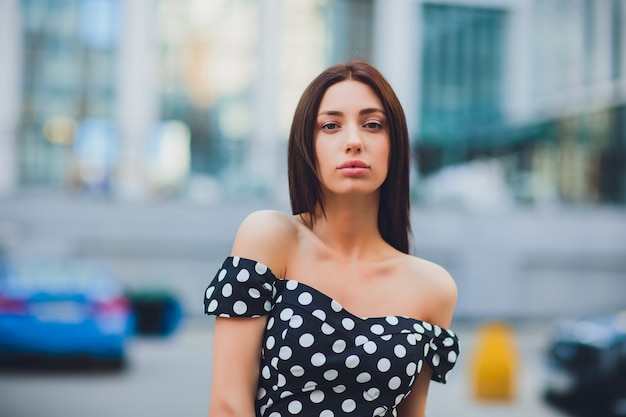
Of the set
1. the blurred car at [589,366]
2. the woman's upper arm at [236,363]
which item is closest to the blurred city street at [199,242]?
the blurred car at [589,366]

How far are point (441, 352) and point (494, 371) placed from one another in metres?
8.78

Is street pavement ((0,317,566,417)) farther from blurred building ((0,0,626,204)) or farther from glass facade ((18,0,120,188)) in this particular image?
glass facade ((18,0,120,188))

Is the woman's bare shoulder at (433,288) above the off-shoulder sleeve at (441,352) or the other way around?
above

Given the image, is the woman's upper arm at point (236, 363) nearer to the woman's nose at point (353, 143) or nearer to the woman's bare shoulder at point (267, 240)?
the woman's bare shoulder at point (267, 240)

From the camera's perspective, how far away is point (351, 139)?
205cm

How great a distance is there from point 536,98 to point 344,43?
24.1 ft

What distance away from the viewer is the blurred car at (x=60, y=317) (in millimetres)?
10984

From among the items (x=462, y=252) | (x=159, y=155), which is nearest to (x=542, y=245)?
(x=462, y=252)

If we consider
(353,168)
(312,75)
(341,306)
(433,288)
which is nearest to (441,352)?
(433,288)

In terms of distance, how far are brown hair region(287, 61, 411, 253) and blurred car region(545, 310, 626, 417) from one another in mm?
7454

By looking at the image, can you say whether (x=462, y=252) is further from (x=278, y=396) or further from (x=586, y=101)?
(x=278, y=396)

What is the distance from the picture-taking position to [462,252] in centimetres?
2005

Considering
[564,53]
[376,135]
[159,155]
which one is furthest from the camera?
[564,53]

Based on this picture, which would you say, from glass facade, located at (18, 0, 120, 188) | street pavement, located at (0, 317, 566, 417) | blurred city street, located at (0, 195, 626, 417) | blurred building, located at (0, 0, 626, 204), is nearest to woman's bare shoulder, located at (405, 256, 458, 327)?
street pavement, located at (0, 317, 566, 417)
